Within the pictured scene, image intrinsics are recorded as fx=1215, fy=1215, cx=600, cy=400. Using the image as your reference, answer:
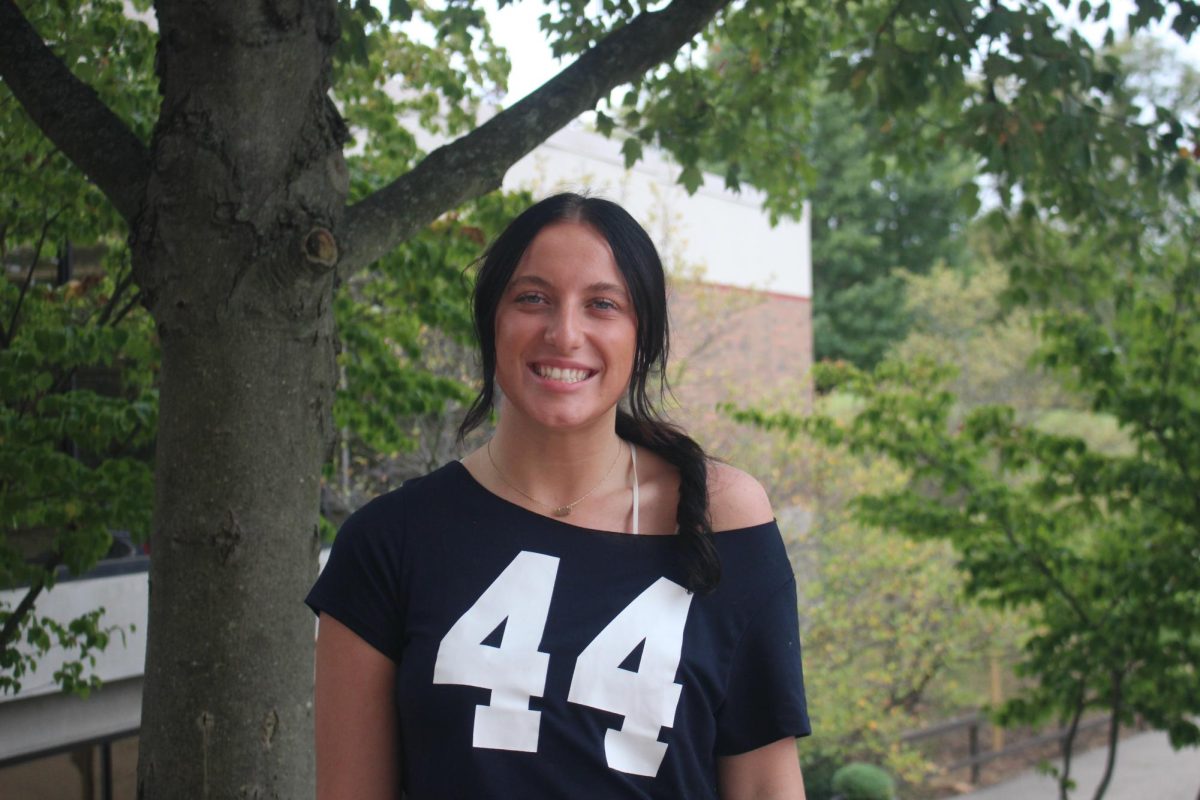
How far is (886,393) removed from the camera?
750cm

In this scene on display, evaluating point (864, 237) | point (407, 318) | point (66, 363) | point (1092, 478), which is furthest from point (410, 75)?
point (864, 237)

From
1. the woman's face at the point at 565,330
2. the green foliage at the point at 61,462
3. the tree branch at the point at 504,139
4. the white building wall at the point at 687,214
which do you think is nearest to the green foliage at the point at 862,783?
the white building wall at the point at 687,214

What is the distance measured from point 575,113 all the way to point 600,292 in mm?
1765

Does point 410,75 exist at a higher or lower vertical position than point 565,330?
higher

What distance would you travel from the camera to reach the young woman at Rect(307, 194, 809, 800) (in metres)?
1.64

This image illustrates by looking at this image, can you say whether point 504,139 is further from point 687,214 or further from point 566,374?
point 687,214

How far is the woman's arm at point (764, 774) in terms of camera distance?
1.77m

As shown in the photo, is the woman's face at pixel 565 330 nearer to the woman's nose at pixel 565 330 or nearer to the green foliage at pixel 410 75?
the woman's nose at pixel 565 330

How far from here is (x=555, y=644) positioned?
1.66 meters

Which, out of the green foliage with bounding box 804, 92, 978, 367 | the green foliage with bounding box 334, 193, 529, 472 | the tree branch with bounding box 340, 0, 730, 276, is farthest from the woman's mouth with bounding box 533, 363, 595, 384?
the green foliage with bounding box 804, 92, 978, 367

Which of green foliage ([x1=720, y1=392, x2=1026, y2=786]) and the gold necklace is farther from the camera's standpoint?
green foliage ([x1=720, y1=392, x2=1026, y2=786])

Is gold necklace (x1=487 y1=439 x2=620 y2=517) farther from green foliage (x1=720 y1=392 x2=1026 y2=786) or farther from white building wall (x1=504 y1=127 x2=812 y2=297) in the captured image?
green foliage (x1=720 y1=392 x2=1026 y2=786)

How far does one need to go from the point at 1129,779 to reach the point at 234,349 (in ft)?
49.5

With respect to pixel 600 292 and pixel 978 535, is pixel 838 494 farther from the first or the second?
pixel 600 292
